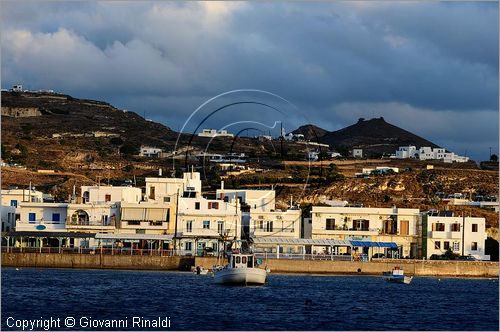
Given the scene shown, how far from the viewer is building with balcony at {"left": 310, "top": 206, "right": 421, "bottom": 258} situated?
431 feet

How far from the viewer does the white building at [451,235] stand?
435ft

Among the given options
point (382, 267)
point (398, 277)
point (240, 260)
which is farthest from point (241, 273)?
point (382, 267)

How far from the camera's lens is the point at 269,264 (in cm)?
11806

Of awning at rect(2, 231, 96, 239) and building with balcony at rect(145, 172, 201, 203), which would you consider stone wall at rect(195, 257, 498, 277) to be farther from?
building with balcony at rect(145, 172, 201, 203)

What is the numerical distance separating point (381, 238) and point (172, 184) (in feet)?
72.3

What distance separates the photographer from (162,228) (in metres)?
128

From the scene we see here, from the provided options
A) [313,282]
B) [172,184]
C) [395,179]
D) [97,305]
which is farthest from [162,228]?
[395,179]

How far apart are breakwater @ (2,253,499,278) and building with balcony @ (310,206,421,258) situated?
306 inches

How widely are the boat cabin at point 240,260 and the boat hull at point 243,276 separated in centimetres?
74

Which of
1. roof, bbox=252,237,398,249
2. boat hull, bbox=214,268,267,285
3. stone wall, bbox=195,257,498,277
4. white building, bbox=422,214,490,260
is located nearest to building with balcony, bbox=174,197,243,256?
roof, bbox=252,237,398,249

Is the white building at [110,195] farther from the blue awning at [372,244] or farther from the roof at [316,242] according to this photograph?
the blue awning at [372,244]

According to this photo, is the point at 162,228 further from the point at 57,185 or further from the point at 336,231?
the point at 57,185

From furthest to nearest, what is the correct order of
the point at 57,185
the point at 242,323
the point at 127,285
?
1. the point at 57,185
2. the point at 127,285
3. the point at 242,323

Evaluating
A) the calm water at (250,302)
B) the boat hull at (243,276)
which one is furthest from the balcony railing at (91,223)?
the boat hull at (243,276)
